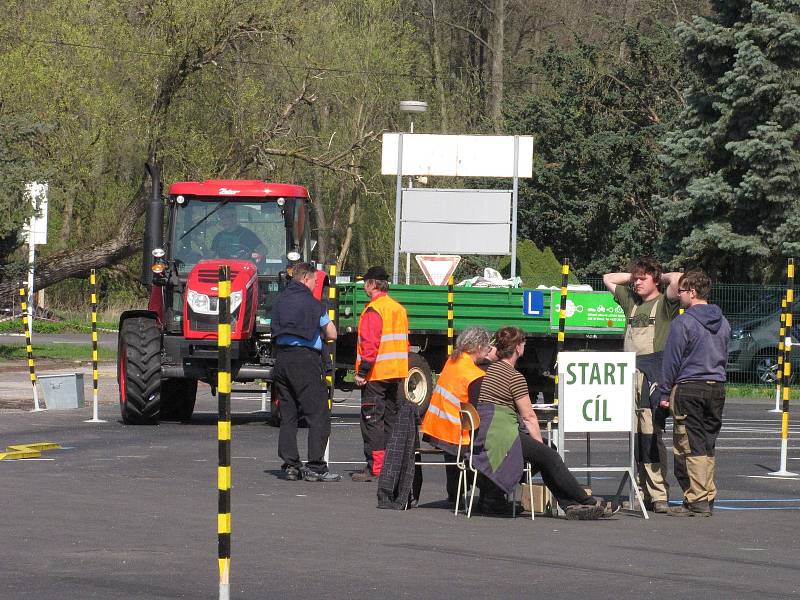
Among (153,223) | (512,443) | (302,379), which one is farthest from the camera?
(153,223)

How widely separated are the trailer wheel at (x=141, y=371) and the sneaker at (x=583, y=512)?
27.9ft

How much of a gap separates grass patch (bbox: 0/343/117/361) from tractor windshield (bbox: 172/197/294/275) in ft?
46.8

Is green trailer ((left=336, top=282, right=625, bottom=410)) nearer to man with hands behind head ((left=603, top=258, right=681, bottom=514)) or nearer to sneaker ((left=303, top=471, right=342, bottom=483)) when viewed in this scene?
sneaker ((left=303, top=471, right=342, bottom=483))

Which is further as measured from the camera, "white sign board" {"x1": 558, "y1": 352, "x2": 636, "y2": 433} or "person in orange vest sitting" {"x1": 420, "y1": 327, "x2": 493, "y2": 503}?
"person in orange vest sitting" {"x1": 420, "y1": 327, "x2": 493, "y2": 503}

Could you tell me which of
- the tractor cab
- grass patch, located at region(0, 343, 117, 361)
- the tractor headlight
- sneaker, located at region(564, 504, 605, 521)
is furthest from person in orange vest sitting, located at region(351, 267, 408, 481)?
grass patch, located at region(0, 343, 117, 361)

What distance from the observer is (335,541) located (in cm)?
1032

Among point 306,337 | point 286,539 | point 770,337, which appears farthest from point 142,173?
point 286,539

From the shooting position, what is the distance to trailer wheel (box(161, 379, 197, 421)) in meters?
20.7

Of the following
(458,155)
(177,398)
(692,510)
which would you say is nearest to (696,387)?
(692,510)

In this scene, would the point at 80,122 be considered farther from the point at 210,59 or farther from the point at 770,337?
the point at 770,337

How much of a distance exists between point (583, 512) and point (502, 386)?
3.62 feet

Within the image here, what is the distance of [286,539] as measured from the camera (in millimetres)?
10367

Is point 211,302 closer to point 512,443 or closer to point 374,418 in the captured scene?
point 374,418

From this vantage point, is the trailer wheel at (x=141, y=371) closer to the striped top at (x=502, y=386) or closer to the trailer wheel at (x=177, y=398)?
the trailer wheel at (x=177, y=398)
